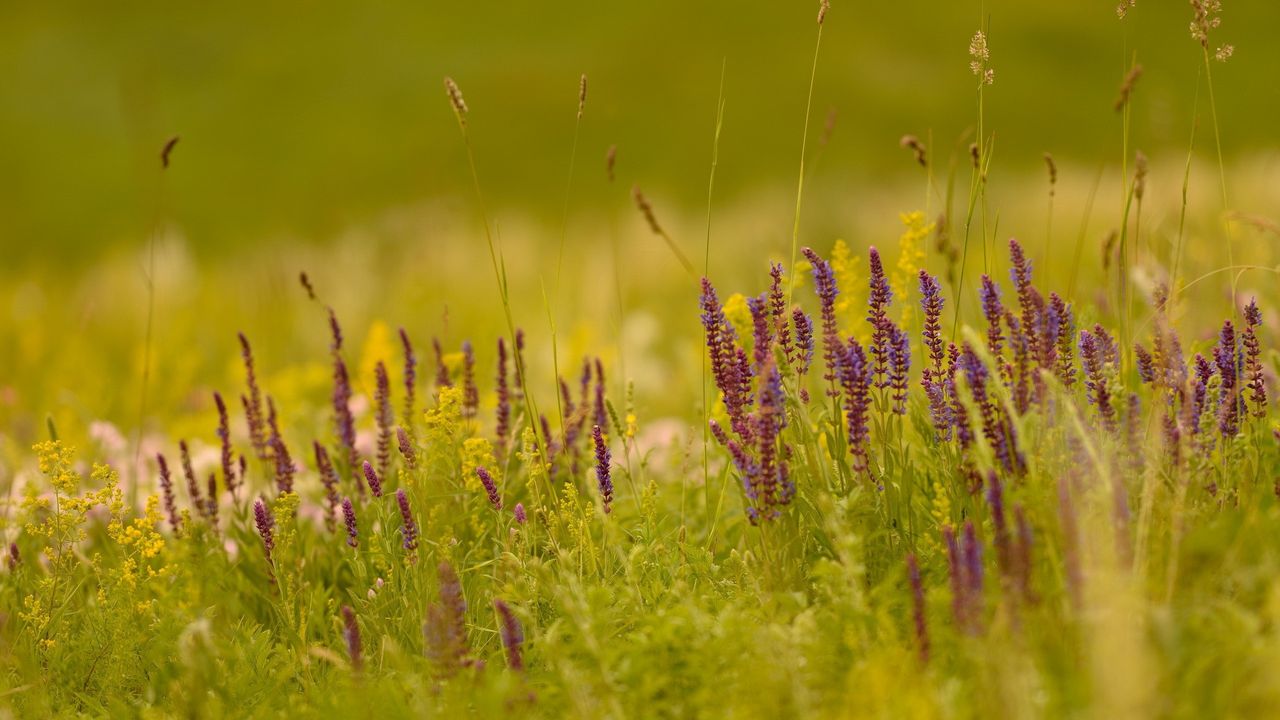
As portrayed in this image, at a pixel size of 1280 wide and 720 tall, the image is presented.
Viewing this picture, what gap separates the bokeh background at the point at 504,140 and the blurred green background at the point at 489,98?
0.07 metres

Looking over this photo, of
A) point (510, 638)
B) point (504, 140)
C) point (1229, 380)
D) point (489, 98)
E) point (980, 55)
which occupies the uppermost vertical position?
point (489, 98)

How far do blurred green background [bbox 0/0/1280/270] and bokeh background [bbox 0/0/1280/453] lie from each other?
0.07 metres

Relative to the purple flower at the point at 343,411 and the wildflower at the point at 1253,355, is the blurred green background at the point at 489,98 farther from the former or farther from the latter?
the wildflower at the point at 1253,355

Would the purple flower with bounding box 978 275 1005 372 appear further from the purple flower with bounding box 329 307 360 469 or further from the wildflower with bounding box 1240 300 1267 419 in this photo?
the purple flower with bounding box 329 307 360 469

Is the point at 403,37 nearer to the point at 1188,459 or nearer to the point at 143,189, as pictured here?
the point at 143,189

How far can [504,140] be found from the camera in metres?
20.5

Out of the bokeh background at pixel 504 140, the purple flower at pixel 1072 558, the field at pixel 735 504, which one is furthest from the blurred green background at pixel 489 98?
the purple flower at pixel 1072 558

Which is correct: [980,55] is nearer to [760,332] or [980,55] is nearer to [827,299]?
[827,299]

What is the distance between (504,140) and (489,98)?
1410mm

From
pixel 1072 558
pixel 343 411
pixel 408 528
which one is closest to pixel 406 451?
pixel 408 528

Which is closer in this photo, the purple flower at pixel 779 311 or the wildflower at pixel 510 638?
the wildflower at pixel 510 638

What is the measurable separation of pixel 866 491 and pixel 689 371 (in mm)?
3395

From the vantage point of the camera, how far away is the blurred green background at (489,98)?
1919 cm

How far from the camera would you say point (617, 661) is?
6.27 feet
